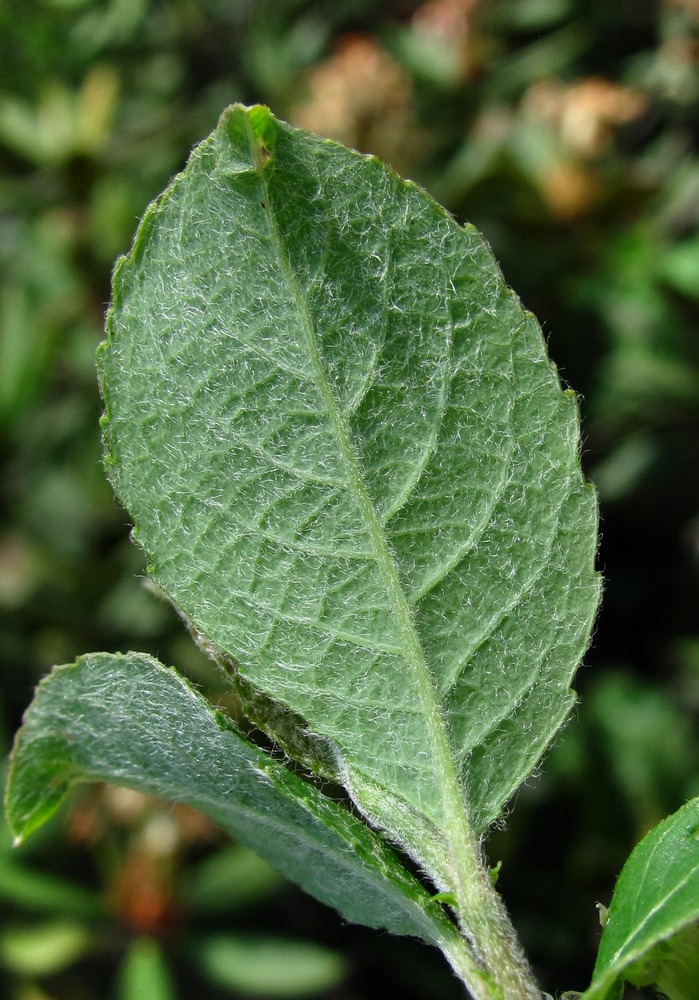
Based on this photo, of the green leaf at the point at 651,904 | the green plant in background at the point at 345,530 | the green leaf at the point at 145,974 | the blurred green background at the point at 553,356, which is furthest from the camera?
the blurred green background at the point at 553,356

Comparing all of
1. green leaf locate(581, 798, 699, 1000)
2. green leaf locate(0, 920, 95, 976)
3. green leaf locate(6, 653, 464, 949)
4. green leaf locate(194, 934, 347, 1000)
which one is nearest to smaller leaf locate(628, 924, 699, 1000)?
green leaf locate(581, 798, 699, 1000)

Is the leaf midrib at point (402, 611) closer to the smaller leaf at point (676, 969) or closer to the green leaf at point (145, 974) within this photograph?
the smaller leaf at point (676, 969)

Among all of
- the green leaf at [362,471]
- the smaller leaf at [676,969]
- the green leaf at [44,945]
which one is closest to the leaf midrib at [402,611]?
the green leaf at [362,471]

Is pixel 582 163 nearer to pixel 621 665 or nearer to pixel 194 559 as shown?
pixel 621 665

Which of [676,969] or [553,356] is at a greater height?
[553,356]

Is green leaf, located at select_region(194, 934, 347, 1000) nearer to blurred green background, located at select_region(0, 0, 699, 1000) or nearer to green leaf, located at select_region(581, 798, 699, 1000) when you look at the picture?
blurred green background, located at select_region(0, 0, 699, 1000)

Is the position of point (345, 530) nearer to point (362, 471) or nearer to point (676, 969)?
point (362, 471)

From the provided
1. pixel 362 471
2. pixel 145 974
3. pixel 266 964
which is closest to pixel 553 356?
pixel 266 964

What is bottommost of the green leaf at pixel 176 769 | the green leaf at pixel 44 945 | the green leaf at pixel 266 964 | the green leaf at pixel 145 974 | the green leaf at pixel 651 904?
the green leaf at pixel 266 964
